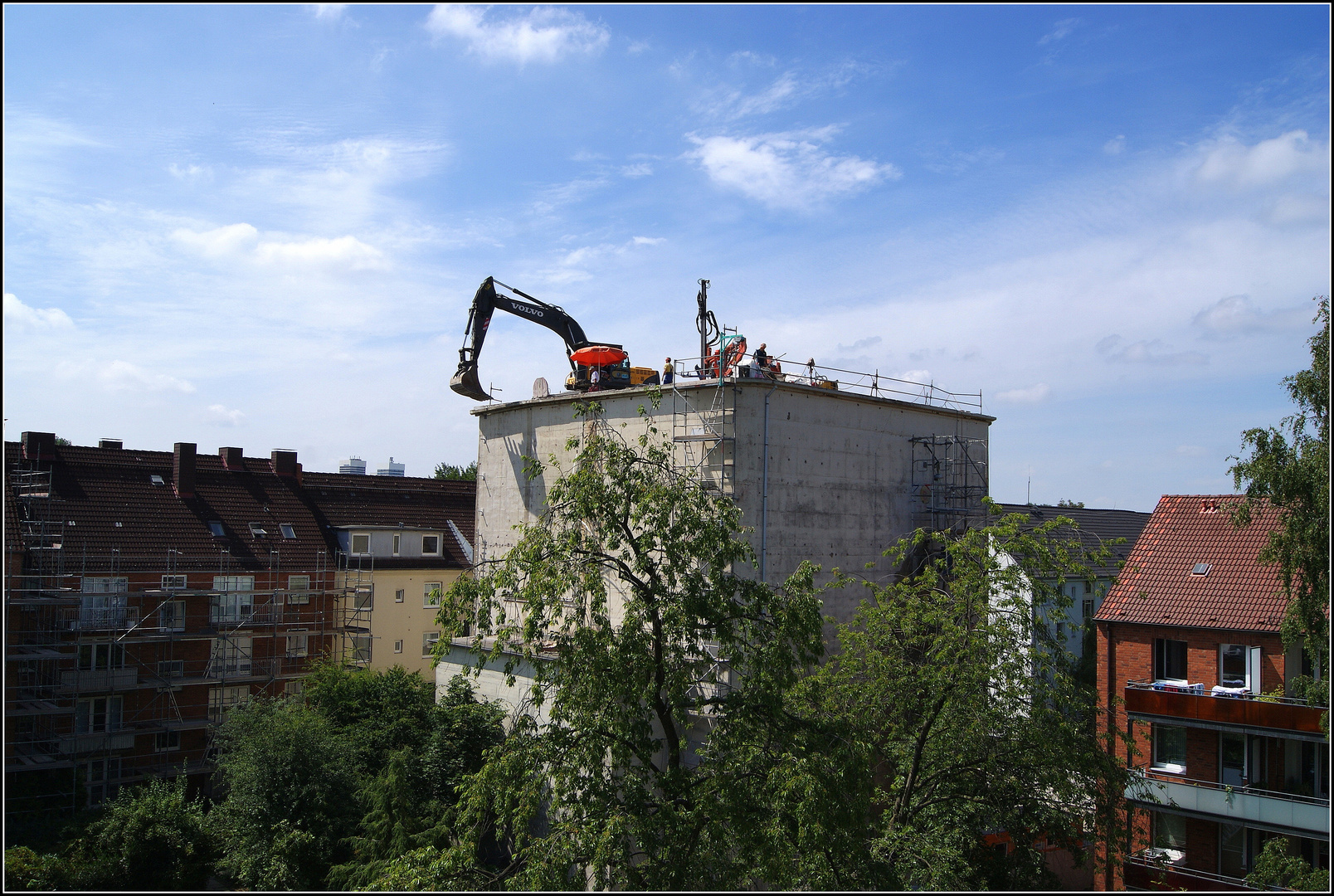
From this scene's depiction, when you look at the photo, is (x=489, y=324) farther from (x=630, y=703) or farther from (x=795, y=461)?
(x=630, y=703)

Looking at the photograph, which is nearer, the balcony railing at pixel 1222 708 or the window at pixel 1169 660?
the balcony railing at pixel 1222 708

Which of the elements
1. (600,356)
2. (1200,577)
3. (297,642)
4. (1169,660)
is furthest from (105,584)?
(1200,577)

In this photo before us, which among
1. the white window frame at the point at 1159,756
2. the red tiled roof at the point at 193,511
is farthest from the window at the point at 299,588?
the white window frame at the point at 1159,756

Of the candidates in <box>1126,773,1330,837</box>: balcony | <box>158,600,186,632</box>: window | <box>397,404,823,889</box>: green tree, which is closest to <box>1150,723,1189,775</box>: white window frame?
<box>1126,773,1330,837</box>: balcony

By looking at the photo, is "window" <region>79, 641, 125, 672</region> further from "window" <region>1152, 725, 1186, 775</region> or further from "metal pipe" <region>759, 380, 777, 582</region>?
"window" <region>1152, 725, 1186, 775</region>

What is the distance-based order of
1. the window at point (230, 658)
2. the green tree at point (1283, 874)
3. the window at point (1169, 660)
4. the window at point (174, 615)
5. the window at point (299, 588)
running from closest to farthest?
the green tree at point (1283, 874), the window at point (1169, 660), the window at point (174, 615), the window at point (230, 658), the window at point (299, 588)

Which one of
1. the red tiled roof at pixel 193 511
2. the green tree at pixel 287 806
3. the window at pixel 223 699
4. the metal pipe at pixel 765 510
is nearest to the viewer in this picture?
the green tree at pixel 287 806

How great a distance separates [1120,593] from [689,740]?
12439 mm

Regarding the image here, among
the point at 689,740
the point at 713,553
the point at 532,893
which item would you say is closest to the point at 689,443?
the point at 689,740

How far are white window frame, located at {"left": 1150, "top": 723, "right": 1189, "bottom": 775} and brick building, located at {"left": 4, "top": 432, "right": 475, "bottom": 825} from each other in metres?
27.8

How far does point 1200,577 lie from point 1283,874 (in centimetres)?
804

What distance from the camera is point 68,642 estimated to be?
29844mm

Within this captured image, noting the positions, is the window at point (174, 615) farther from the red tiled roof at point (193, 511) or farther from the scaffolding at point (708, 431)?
the scaffolding at point (708, 431)

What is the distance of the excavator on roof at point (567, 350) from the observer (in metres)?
27.2
